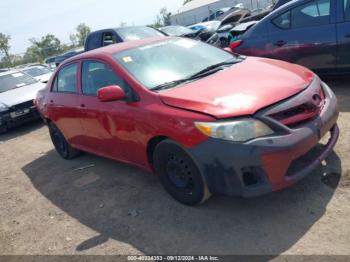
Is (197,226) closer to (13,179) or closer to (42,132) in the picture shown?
(13,179)

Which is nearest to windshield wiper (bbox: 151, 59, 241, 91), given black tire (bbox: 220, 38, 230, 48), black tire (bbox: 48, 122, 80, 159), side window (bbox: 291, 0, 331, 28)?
side window (bbox: 291, 0, 331, 28)

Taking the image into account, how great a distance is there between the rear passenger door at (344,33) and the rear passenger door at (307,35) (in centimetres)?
9

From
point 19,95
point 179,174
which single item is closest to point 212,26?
point 19,95

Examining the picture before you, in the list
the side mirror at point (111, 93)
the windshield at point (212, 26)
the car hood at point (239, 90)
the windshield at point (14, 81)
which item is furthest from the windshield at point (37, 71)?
the car hood at point (239, 90)

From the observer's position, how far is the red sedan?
131 inches

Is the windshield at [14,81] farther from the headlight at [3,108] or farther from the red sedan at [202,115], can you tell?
the red sedan at [202,115]

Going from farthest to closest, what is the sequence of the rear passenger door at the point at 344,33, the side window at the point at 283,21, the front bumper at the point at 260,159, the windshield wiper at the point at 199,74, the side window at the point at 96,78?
1. the side window at the point at 283,21
2. the rear passenger door at the point at 344,33
3. the side window at the point at 96,78
4. the windshield wiper at the point at 199,74
5. the front bumper at the point at 260,159

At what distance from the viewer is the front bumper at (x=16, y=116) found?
9.48 m

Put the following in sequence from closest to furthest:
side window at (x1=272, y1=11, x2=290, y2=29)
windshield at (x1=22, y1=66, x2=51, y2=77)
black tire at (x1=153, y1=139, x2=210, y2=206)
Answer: black tire at (x1=153, y1=139, x2=210, y2=206) < side window at (x1=272, y1=11, x2=290, y2=29) < windshield at (x1=22, y1=66, x2=51, y2=77)

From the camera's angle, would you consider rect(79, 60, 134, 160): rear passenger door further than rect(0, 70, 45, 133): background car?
No

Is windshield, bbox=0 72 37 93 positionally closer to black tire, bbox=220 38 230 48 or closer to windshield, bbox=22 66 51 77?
windshield, bbox=22 66 51 77

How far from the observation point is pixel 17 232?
451 cm

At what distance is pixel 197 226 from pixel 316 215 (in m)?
1.05

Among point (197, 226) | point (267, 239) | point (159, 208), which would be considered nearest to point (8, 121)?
point (159, 208)
